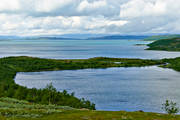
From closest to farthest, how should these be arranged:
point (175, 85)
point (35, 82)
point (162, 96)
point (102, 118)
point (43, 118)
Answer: point (43, 118) < point (102, 118) < point (162, 96) < point (175, 85) < point (35, 82)

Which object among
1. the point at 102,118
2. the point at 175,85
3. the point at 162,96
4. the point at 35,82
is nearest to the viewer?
the point at 102,118

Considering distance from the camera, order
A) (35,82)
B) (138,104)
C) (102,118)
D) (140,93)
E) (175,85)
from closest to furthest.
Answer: (102,118), (138,104), (140,93), (175,85), (35,82)

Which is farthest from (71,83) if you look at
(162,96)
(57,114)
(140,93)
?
(57,114)

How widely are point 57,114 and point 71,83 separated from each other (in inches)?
5219

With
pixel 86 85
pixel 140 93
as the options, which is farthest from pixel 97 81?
pixel 140 93

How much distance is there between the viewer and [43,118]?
4334 cm

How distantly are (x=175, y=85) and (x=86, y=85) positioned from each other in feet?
202

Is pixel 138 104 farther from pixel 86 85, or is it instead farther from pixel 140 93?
pixel 86 85

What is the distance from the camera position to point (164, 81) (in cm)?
18812

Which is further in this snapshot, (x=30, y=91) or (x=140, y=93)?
(x=140, y=93)

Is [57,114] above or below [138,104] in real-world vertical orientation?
above

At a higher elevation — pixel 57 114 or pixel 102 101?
pixel 57 114

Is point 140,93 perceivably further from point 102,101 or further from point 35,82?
point 35,82

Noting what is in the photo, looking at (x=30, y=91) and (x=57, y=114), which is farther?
(x=30, y=91)
